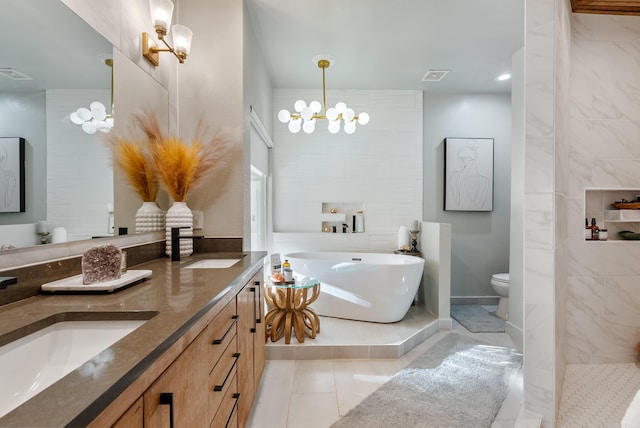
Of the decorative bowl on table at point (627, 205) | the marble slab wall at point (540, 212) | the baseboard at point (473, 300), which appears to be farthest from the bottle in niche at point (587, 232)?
the baseboard at point (473, 300)

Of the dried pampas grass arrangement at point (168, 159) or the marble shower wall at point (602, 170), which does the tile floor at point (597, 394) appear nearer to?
the marble shower wall at point (602, 170)

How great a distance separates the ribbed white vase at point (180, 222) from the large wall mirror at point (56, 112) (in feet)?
1.46

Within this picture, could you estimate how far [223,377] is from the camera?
1300 millimetres

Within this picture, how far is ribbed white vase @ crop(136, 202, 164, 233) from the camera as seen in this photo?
77.6 inches

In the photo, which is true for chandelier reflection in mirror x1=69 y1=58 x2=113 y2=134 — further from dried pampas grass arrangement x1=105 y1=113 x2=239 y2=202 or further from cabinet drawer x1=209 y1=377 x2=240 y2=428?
cabinet drawer x1=209 y1=377 x2=240 y2=428

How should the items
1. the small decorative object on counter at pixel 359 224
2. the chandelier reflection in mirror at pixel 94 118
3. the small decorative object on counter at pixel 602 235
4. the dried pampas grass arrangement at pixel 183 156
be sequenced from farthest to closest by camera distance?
the small decorative object on counter at pixel 359 224 → the small decorative object on counter at pixel 602 235 → the dried pampas grass arrangement at pixel 183 156 → the chandelier reflection in mirror at pixel 94 118

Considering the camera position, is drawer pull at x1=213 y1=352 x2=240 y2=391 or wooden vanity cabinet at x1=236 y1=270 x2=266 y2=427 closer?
drawer pull at x1=213 y1=352 x2=240 y2=391

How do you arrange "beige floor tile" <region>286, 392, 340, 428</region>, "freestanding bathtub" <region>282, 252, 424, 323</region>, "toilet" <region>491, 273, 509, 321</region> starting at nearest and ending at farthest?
1. "beige floor tile" <region>286, 392, 340, 428</region>
2. "freestanding bathtub" <region>282, 252, 424, 323</region>
3. "toilet" <region>491, 273, 509, 321</region>

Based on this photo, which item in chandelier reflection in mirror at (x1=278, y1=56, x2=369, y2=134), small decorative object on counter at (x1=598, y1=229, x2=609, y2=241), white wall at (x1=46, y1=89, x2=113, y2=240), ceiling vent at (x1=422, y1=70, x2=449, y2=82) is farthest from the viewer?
ceiling vent at (x1=422, y1=70, x2=449, y2=82)

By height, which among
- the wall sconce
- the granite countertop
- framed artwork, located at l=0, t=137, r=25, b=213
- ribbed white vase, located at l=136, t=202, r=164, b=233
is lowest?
the granite countertop

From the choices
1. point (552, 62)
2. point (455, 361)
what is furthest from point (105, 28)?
point (455, 361)

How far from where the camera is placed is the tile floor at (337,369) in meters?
2.05

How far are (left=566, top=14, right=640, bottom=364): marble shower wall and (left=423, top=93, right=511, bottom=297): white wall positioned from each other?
6.47 feet

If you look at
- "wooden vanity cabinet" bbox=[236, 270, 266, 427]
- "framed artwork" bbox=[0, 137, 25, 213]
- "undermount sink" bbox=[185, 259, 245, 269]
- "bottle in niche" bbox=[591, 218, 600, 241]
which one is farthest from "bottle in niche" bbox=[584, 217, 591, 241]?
"framed artwork" bbox=[0, 137, 25, 213]
